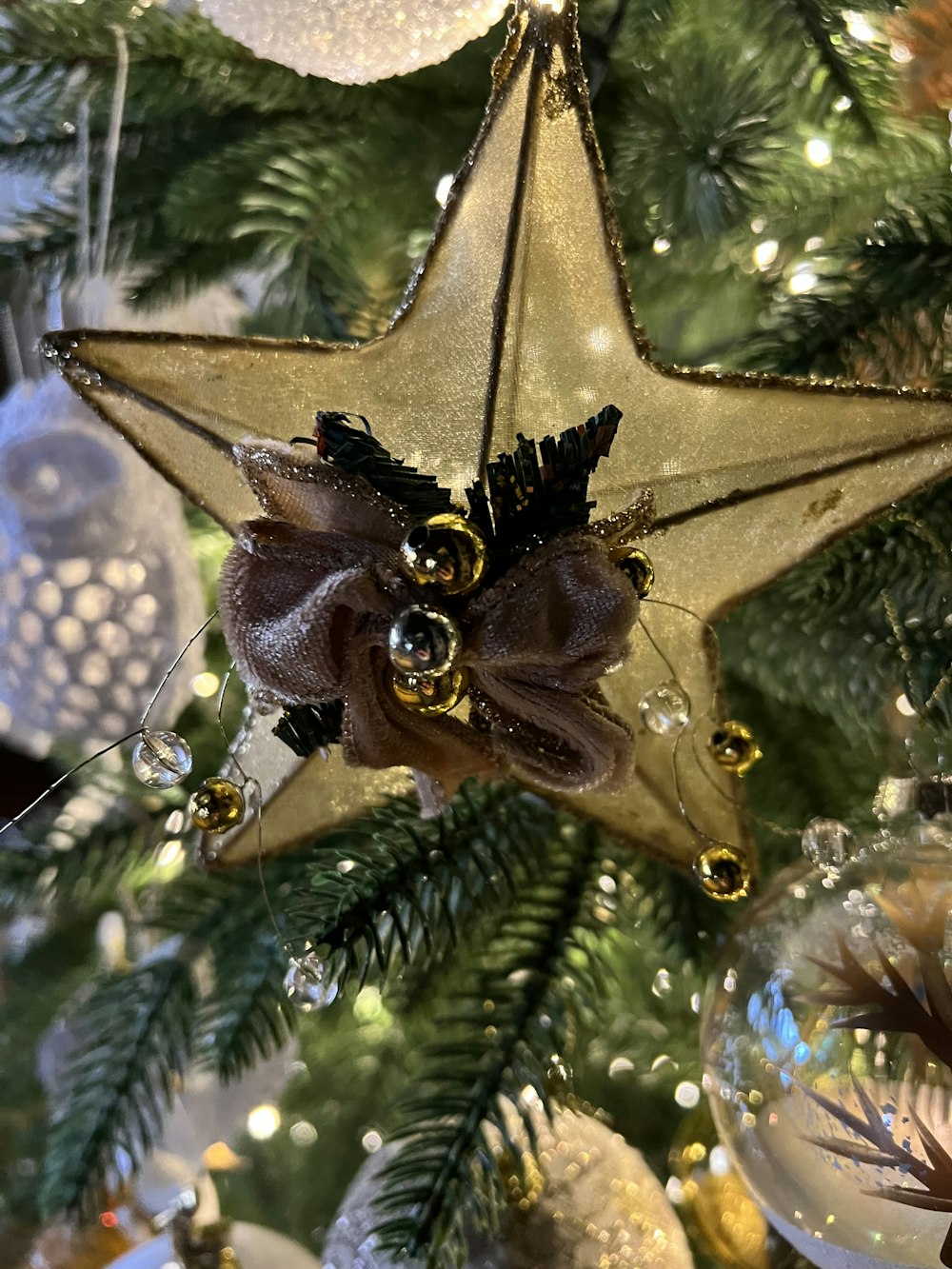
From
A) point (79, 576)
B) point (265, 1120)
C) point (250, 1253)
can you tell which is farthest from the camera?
point (265, 1120)

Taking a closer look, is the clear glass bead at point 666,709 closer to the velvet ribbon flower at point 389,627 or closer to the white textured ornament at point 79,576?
the velvet ribbon flower at point 389,627

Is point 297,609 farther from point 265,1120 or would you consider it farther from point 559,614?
point 265,1120

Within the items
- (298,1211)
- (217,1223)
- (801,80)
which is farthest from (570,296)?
(298,1211)

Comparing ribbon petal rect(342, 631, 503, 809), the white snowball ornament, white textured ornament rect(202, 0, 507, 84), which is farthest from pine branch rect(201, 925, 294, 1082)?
white textured ornament rect(202, 0, 507, 84)

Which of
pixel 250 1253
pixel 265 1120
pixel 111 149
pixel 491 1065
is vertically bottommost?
pixel 265 1120

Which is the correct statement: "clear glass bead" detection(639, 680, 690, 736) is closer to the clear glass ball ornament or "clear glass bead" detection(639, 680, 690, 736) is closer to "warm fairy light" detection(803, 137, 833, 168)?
the clear glass ball ornament

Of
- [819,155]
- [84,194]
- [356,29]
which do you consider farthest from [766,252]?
[84,194]

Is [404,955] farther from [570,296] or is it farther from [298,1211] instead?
[298,1211]

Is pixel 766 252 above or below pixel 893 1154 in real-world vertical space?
above
